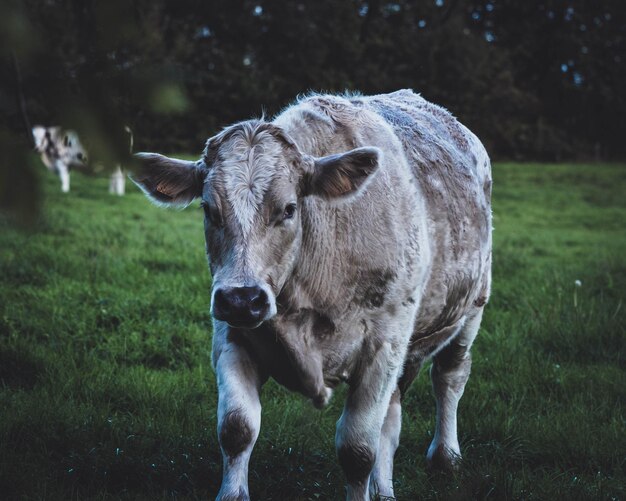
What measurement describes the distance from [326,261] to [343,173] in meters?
0.39

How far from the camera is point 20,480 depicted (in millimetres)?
3355

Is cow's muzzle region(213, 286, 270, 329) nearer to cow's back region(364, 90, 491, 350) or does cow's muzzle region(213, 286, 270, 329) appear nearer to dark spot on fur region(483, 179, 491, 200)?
cow's back region(364, 90, 491, 350)

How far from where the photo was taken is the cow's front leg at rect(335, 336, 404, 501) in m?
3.37

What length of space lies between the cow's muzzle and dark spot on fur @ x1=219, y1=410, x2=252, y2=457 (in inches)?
19.5

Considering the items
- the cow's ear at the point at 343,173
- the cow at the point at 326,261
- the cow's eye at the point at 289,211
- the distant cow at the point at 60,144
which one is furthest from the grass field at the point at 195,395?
the cow's ear at the point at 343,173

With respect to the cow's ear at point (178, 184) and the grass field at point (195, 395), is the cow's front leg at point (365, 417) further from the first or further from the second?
Answer: the cow's ear at point (178, 184)

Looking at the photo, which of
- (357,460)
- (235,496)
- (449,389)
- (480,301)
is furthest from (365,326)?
(480,301)

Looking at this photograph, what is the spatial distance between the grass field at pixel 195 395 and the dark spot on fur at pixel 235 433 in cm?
39

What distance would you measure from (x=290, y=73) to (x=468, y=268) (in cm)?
1364

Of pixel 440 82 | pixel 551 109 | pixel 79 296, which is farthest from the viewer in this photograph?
pixel 551 109

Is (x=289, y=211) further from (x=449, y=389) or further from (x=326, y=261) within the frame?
(x=449, y=389)

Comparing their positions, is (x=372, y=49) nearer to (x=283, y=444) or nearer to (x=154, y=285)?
(x=154, y=285)

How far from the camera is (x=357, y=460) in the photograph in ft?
11.0

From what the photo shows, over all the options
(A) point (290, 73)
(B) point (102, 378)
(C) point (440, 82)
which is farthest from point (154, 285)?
(C) point (440, 82)
